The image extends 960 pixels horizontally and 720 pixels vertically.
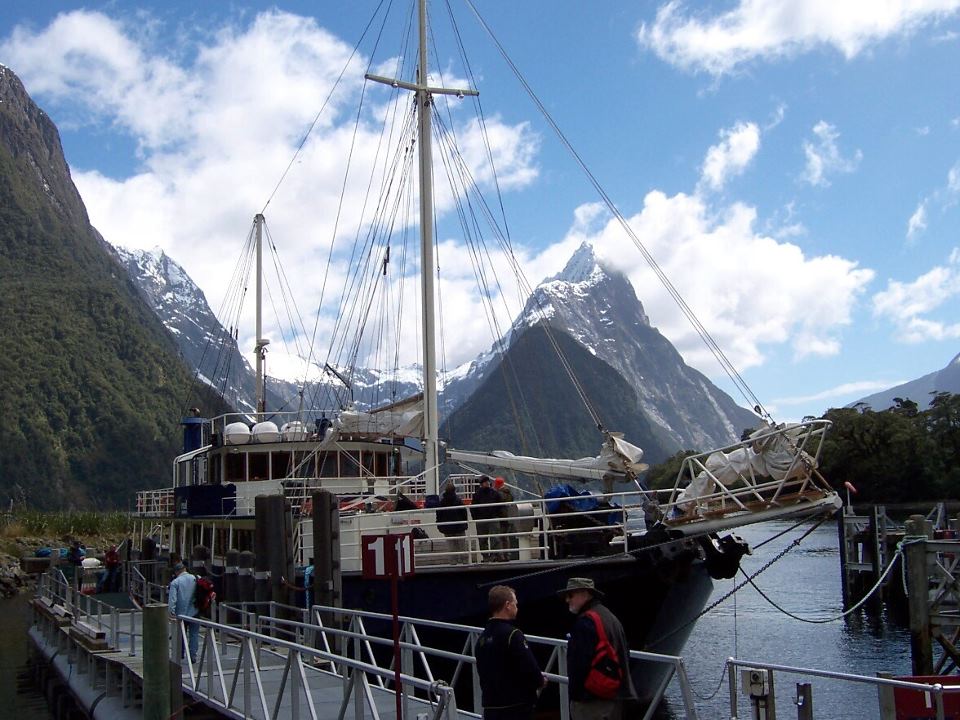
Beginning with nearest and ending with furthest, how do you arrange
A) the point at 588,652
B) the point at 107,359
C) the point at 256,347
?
the point at 588,652, the point at 256,347, the point at 107,359

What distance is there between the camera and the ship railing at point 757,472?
17828mm

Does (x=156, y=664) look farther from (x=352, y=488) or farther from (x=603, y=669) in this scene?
(x=352, y=488)

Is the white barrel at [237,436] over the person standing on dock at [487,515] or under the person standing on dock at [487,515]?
over

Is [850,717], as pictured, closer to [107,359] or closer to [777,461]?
[777,461]

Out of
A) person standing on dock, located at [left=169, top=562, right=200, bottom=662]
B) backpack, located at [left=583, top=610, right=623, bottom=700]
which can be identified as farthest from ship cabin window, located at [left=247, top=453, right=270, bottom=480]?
backpack, located at [left=583, top=610, right=623, bottom=700]

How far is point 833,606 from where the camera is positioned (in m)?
38.2

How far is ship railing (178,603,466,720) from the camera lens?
10.6 meters

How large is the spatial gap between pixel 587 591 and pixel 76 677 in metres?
18.0

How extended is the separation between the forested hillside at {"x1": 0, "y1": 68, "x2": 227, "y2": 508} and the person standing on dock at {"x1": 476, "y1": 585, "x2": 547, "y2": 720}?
432 feet

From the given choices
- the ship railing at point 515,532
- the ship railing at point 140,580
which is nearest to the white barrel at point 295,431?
the ship railing at point 140,580

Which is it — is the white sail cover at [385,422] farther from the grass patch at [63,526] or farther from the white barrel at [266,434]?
the grass patch at [63,526]

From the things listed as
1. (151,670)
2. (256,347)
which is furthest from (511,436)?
(151,670)

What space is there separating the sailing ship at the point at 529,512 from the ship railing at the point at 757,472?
0.03 m

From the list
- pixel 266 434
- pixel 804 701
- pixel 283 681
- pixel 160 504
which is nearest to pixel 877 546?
pixel 266 434
